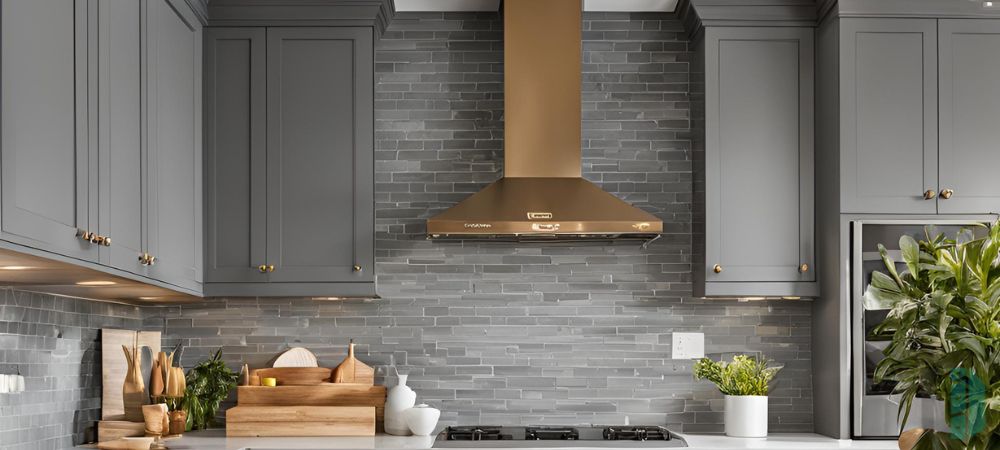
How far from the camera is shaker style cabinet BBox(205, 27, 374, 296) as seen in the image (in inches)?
145

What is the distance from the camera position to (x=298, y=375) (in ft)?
12.7

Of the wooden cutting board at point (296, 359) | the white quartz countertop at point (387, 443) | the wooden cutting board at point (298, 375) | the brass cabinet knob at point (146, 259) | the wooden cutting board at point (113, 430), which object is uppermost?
the brass cabinet knob at point (146, 259)

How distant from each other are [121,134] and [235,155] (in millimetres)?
965

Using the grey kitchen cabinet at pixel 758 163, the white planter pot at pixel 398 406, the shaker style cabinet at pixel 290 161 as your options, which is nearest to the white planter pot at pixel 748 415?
the grey kitchen cabinet at pixel 758 163

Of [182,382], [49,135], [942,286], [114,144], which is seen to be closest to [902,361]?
[942,286]

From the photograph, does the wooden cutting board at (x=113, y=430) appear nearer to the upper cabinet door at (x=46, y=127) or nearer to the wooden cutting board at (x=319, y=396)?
the wooden cutting board at (x=319, y=396)

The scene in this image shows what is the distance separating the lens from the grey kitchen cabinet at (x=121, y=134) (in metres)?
2.60

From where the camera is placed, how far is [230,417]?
3.61 metres

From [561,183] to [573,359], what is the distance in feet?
2.47

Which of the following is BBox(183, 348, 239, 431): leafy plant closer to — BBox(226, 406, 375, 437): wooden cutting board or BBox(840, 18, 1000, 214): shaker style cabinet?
BBox(226, 406, 375, 437): wooden cutting board

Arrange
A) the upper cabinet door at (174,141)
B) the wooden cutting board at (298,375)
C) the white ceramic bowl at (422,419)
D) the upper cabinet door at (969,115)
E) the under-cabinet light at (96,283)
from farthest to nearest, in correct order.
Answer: the wooden cutting board at (298,375) < the white ceramic bowl at (422,419) < the upper cabinet door at (969,115) < the upper cabinet door at (174,141) < the under-cabinet light at (96,283)

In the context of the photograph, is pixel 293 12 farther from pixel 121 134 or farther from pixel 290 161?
pixel 121 134

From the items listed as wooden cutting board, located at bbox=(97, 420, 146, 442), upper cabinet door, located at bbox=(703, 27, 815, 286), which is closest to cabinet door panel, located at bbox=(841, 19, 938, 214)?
upper cabinet door, located at bbox=(703, 27, 815, 286)

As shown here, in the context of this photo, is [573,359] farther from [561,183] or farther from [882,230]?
[882,230]
